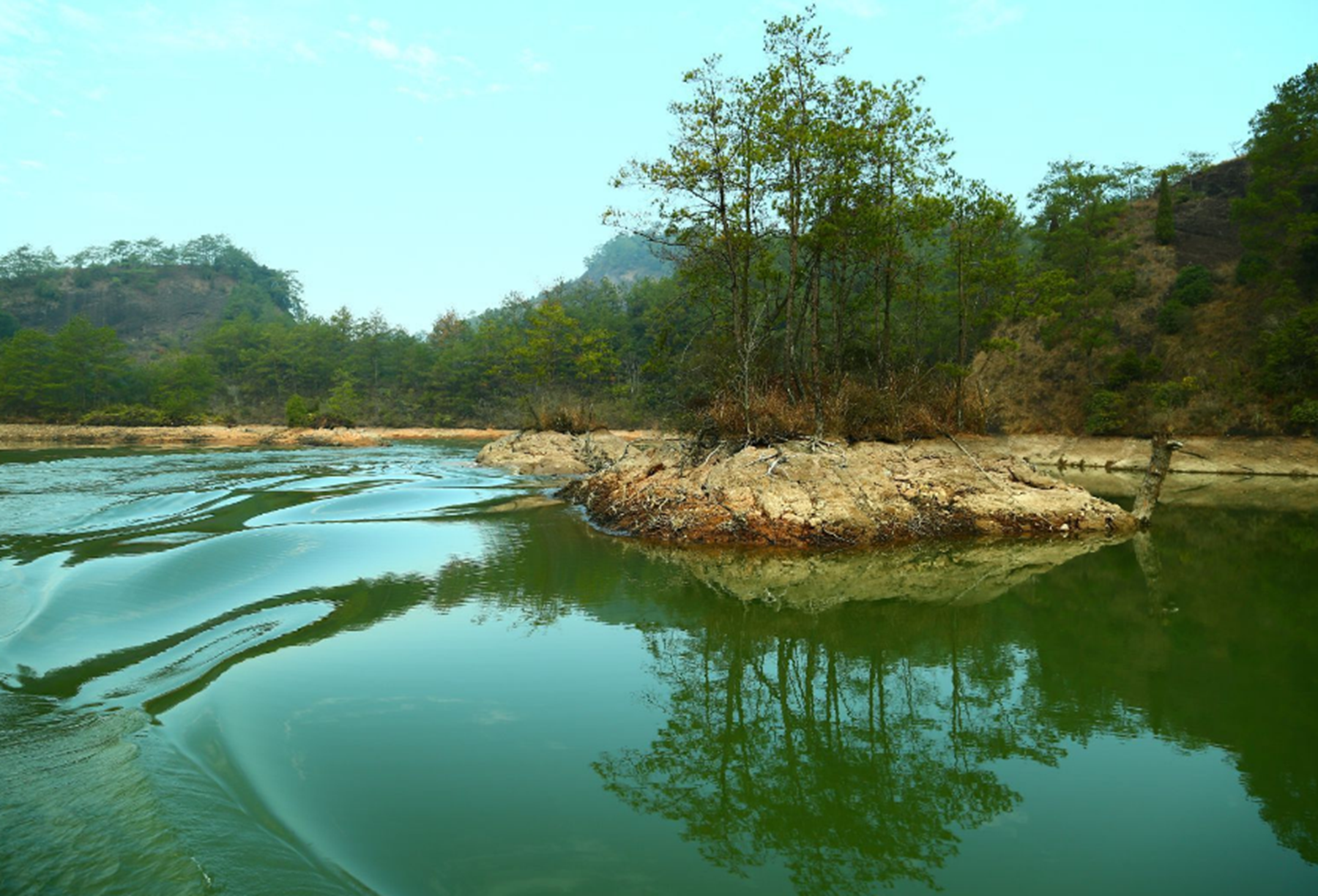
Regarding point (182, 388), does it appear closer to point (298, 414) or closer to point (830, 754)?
point (298, 414)

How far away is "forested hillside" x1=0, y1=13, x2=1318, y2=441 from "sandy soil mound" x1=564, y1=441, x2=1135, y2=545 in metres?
1.04

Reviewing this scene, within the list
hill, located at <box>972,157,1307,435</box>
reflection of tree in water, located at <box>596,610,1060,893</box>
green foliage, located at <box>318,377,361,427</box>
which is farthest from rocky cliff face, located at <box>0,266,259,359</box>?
reflection of tree in water, located at <box>596,610,1060,893</box>

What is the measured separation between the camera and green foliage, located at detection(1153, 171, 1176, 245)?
37844 millimetres

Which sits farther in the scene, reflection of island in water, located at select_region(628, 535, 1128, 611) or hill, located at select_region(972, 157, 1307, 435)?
hill, located at select_region(972, 157, 1307, 435)

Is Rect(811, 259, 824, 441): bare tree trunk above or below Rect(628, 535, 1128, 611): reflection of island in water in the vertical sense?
above

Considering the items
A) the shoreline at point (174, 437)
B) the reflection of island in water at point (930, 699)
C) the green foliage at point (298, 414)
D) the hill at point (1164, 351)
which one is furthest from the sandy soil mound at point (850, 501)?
the green foliage at point (298, 414)

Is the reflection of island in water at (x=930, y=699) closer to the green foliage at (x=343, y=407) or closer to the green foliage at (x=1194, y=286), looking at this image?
the green foliage at (x=1194, y=286)

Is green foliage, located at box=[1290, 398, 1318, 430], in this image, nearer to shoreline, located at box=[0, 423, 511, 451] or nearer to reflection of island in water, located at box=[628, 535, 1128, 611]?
reflection of island in water, located at box=[628, 535, 1128, 611]

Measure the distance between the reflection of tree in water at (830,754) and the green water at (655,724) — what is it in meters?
0.02

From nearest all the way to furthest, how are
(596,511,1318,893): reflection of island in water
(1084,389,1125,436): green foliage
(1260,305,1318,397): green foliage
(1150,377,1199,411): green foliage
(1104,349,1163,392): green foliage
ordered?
(596,511,1318,893): reflection of island in water
(1260,305,1318,397): green foliage
(1150,377,1199,411): green foliage
(1084,389,1125,436): green foliage
(1104,349,1163,392): green foliage

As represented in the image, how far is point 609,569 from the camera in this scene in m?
8.41

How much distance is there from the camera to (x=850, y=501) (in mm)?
9938

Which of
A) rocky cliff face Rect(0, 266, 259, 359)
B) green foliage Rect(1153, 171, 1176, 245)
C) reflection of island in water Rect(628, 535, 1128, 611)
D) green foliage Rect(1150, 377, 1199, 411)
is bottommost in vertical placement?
reflection of island in water Rect(628, 535, 1128, 611)

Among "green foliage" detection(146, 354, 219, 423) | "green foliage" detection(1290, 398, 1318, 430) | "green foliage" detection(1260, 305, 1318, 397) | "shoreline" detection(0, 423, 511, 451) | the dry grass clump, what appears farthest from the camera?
"green foliage" detection(146, 354, 219, 423)
